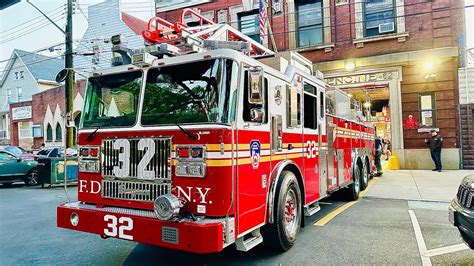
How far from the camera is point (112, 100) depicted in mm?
4637

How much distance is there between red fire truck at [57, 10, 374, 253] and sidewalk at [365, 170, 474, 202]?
5089 mm

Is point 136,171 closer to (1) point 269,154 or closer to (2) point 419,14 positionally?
(1) point 269,154

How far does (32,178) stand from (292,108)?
1210 cm

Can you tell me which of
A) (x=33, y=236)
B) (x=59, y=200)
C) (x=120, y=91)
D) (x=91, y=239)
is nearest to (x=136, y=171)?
(x=120, y=91)

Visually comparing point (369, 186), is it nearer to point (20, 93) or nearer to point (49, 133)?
point (49, 133)

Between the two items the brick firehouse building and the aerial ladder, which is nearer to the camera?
the aerial ladder

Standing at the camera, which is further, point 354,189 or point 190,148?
point 354,189

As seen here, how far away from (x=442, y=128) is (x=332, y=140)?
968cm

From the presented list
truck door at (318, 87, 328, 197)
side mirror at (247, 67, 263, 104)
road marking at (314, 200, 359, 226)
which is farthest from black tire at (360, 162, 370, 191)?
side mirror at (247, 67, 263, 104)

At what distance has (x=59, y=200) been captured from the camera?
959 cm

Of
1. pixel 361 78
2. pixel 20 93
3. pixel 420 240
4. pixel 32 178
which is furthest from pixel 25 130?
pixel 420 240

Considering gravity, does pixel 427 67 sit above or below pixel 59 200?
above

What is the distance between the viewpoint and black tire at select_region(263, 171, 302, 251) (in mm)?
4617

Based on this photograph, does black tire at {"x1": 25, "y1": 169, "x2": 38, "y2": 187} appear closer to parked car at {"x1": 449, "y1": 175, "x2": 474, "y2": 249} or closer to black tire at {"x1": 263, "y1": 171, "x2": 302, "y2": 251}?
black tire at {"x1": 263, "y1": 171, "x2": 302, "y2": 251}
